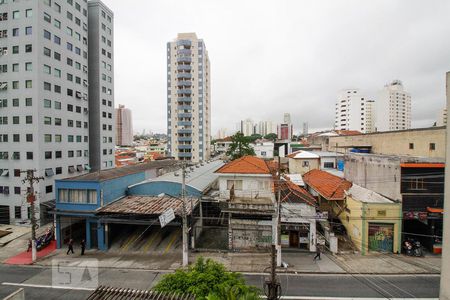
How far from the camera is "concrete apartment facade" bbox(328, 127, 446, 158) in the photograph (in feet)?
79.5

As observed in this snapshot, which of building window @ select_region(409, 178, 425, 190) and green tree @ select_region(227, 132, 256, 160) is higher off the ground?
green tree @ select_region(227, 132, 256, 160)

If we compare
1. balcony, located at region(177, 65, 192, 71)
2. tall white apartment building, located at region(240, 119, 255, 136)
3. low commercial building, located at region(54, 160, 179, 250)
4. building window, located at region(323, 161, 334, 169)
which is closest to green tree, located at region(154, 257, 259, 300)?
low commercial building, located at region(54, 160, 179, 250)

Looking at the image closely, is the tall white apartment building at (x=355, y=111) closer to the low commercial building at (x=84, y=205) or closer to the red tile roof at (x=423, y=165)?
the red tile roof at (x=423, y=165)

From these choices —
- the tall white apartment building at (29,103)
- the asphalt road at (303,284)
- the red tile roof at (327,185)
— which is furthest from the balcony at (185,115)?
the asphalt road at (303,284)

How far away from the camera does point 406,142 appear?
92.5 ft

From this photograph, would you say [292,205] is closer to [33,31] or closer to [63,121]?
[63,121]

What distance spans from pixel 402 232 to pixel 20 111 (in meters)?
44.8

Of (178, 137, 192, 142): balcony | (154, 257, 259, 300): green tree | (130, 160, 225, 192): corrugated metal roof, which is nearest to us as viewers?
(154, 257, 259, 300): green tree

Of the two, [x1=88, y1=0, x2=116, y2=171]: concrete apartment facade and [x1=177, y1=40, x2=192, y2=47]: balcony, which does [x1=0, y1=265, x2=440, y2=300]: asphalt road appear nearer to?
[x1=88, y1=0, x2=116, y2=171]: concrete apartment facade

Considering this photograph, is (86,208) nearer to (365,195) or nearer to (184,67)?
(365,195)

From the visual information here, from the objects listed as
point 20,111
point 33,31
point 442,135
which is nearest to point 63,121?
point 20,111

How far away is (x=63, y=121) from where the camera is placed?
3347cm

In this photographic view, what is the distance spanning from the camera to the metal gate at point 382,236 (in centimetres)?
1850

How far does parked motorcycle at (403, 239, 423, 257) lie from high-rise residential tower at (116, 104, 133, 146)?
143 metres
